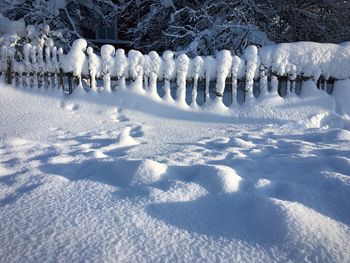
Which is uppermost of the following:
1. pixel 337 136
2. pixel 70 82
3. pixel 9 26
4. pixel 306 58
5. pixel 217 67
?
pixel 9 26

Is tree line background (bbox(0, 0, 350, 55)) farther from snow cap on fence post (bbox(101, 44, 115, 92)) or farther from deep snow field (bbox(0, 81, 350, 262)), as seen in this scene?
deep snow field (bbox(0, 81, 350, 262))

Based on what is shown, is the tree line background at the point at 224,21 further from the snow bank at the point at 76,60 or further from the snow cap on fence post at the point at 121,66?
the snow bank at the point at 76,60

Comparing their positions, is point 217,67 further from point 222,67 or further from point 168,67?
point 168,67

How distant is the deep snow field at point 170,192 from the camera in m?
1.61

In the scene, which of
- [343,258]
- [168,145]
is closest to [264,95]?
[168,145]

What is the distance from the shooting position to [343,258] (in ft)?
4.93

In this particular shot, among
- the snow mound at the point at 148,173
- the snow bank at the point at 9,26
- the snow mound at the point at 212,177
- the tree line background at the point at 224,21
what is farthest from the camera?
the tree line background at the point at 224,21

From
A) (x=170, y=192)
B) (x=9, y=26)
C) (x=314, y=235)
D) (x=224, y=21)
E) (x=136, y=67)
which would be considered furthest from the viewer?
(x=224, y=21)

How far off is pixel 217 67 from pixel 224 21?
2.45m

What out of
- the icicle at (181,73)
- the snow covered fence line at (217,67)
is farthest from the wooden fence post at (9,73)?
the icicle at (181,73)

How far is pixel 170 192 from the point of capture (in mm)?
2146

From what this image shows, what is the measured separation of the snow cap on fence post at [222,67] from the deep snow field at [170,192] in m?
0.87

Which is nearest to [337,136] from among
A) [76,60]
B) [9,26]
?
[76,60]

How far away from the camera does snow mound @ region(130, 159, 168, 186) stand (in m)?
2.32
